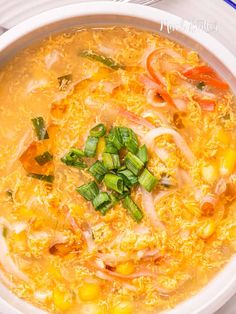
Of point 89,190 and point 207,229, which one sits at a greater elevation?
point 207,229

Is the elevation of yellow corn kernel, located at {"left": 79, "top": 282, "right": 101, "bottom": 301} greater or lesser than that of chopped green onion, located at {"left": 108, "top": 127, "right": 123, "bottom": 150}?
lesser

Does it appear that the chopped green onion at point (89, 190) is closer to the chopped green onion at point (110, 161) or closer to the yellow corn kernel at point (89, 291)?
the chopped green onion at point (110, 161)

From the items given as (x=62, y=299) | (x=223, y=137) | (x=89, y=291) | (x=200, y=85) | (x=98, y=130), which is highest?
(x=200, y=85)

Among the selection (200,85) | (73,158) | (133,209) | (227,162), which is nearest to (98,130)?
(73,158)

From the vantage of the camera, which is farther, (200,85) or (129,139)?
(200,85)

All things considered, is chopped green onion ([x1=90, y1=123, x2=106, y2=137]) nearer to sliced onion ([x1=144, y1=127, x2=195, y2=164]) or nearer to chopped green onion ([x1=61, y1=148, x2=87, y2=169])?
chopped green onion ([x1=61, y1=148, x2=87, y2=169])

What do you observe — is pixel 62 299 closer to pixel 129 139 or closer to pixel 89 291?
pixel 89 291

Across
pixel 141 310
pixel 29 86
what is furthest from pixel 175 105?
pixel 141 310

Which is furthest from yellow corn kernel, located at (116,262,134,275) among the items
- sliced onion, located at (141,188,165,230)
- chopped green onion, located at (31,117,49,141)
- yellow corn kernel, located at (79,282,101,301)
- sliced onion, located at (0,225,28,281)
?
chopped green onion, located at (31,117,49,141)
